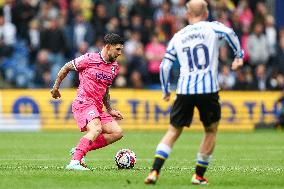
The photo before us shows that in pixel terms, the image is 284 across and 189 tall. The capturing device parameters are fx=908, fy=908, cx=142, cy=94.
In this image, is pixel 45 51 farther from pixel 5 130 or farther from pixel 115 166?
pixel 115 166

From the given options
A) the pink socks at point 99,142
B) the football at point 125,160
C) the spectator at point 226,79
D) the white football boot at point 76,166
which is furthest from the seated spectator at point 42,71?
the white football boot at point 76,166

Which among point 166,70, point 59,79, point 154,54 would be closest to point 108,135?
point 59,79

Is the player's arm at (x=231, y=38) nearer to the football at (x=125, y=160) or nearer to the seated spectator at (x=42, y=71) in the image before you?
the football at (x=125, y=160)

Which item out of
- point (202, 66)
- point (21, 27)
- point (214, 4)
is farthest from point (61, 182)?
point (214, 4)

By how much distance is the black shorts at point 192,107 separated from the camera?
11.0 metres

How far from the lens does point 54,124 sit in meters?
25.9

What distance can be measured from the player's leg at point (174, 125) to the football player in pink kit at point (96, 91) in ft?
7.92

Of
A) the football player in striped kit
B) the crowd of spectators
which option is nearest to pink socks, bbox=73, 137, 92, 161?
the football player in striped kit

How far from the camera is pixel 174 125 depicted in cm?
1103

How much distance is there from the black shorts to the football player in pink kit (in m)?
2.52

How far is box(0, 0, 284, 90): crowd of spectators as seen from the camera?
26766 mm

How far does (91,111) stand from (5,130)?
12.3m

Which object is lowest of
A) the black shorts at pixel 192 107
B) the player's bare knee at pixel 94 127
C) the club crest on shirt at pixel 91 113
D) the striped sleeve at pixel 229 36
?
the player's bare knee at pixel 94 127

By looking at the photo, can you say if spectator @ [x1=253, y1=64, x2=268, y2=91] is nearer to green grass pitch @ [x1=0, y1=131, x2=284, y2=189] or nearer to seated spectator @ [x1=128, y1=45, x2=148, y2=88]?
green grass pitch @ [x1=0, y1=131, x2=284, y2=189]
